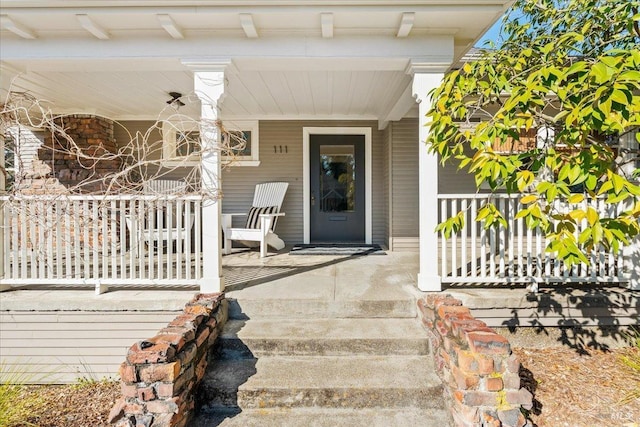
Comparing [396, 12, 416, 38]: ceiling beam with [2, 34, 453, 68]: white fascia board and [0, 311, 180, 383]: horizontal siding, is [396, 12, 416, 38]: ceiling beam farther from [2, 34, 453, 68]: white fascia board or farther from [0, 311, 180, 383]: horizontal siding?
[0, 311, 180, 383]: horizontal siding

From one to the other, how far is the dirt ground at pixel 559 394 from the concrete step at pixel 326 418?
77 cm

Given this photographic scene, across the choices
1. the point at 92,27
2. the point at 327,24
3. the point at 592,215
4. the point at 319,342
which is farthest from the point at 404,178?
the point at 92,27

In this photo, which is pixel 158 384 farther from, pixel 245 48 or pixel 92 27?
pixel 92 27

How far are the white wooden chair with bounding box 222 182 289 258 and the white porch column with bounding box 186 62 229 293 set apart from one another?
1748 millimetres

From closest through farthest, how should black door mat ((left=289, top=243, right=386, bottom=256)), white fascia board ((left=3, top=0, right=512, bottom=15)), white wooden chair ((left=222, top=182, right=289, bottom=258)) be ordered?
white fascia board ((left=3, top=0, right=512, bottom=15))
white wooden chair ((left=222, top=182, right=289, bottom=258))
black door mat ((left=289, top=243, right=386, bottom=256))

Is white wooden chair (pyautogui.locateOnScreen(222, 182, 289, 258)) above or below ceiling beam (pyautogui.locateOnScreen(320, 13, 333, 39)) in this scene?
below

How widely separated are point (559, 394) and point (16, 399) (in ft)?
13.3

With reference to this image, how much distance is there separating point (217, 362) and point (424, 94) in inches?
109

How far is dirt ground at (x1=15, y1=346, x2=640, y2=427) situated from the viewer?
91.8 inches

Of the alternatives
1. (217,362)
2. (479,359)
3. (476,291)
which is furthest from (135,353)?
(476,291)

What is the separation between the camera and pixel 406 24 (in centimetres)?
285

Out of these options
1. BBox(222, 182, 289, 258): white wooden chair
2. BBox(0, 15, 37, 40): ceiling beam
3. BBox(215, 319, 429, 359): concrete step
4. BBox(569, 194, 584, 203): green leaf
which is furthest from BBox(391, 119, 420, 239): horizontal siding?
BBox(0, 15, 37, 40): ceiling beam

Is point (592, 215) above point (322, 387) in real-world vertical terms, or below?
above

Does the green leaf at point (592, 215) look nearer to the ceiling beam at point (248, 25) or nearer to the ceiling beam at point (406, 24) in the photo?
the ceiling beam at point (406, 24)
